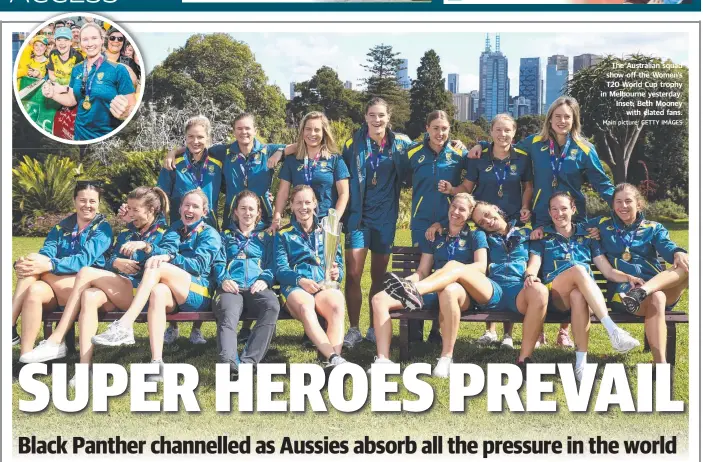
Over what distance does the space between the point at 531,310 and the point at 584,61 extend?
1441 cm

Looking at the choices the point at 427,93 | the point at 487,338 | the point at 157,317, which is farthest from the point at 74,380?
the point at 427,93

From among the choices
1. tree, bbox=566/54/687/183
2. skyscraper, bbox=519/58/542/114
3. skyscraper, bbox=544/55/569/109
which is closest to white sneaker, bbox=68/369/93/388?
tree, bbox=566/54/687/183

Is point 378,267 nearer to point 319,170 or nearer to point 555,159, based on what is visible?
point 319,170

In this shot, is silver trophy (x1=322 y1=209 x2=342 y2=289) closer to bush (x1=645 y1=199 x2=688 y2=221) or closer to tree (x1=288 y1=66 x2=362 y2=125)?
bush (x1=645 y1=199 x2=688 y2=221)

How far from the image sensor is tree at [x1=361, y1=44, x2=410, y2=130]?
98.2 ft

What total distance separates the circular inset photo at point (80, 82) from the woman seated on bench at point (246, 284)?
1.50m

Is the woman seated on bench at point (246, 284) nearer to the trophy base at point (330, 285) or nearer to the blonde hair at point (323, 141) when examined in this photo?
the trophy base at point (330, 285)

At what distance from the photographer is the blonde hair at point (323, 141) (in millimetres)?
5840

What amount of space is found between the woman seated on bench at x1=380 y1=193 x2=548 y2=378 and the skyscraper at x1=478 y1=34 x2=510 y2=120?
1381 centimetres

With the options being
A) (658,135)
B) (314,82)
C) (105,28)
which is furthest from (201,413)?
(314,82)

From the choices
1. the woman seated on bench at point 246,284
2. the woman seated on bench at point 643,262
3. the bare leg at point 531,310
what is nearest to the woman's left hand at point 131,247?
the woman seated on bench at point 246,284

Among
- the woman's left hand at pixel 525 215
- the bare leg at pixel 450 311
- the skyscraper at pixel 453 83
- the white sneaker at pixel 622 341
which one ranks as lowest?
the white sneaker at pixel 622 341

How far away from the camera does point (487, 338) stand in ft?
21.1

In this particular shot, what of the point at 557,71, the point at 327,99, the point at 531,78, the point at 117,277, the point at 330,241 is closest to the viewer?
the point at 117,277
